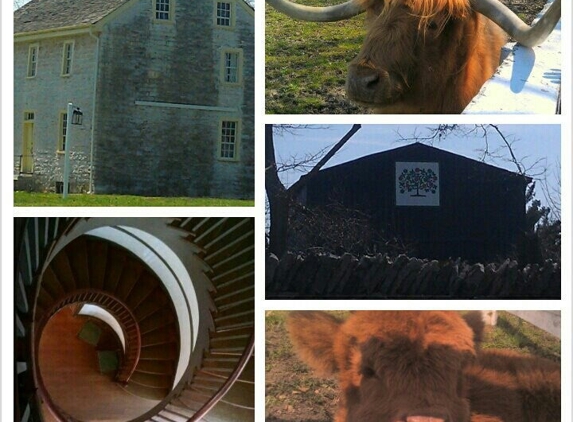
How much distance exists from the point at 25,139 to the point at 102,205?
46 centimetres

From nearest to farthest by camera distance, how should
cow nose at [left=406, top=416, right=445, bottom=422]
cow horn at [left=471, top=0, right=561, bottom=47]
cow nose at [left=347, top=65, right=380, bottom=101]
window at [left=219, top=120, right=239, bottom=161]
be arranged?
cow nose at [left=347, top=65, right=380, bottom=101]
cow horn at [left=471, top=0, right=561, bottom=47]
cow nose at [left=406, top=416, right=445, bottom=422]
window at [left=219, top=120, right=239, bottom=161]

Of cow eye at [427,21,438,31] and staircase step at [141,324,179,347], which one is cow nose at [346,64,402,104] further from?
staircase step at [141,324,179,347]

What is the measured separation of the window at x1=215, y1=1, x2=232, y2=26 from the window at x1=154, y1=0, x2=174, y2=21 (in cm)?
22

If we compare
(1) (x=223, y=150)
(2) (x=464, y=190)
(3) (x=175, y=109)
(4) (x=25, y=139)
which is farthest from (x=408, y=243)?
(4) (x=25, y=139)

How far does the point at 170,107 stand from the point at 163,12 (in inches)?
17.8

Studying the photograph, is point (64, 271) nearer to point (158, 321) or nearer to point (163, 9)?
point (158, 321)

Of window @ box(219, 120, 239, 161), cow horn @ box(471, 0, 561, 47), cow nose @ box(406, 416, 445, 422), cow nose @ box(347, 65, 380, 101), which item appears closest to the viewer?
cow nose @ box(347, 65, 380, 101)

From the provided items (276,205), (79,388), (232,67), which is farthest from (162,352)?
(232,67)

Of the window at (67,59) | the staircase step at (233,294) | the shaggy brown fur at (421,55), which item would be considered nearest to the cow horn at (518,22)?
the shaggy brown fur at (421,55)

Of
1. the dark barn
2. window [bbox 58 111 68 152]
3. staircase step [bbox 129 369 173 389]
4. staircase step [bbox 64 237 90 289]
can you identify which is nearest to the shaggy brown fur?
the dark barn

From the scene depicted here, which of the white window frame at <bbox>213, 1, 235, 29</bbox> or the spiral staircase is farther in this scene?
the white window frame at <bbox>213, 1, 235, 29</bbox>

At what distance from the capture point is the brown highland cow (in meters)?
3.44

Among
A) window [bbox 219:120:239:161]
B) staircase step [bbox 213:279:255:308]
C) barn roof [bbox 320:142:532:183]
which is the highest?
window [bbox 219:120:239:161]

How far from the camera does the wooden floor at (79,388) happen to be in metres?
3.42
